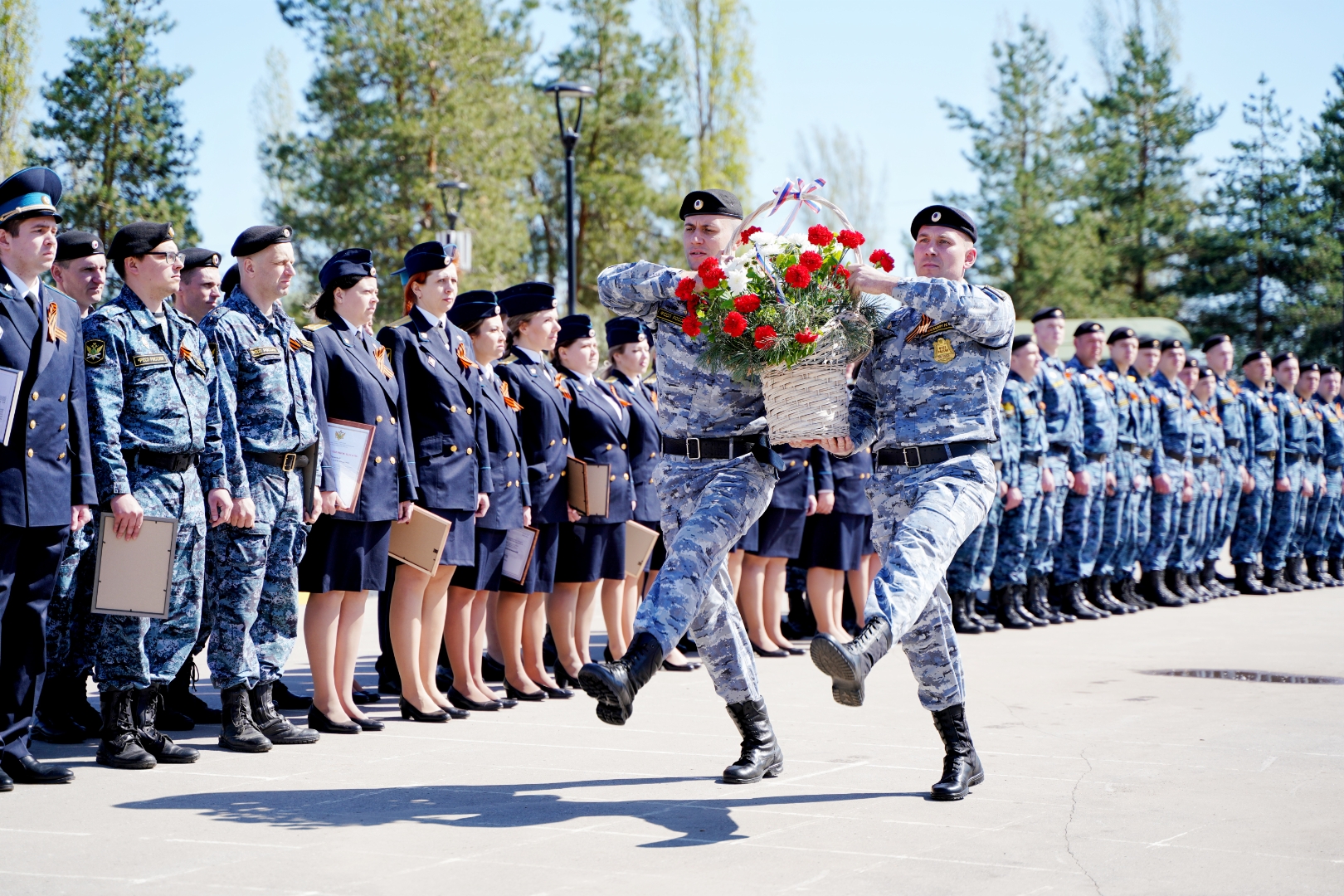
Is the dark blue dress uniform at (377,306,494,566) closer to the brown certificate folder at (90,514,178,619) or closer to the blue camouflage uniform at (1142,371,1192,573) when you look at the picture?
the brown certificate folder at (90,514,178,619)

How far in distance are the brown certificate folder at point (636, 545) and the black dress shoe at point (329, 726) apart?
2.40 metres

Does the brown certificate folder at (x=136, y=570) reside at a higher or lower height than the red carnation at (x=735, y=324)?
lower

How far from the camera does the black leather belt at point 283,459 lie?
20.2 feet

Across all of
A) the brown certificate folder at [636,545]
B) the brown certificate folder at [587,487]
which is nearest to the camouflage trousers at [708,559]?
the brown certificate folder at [587,487]

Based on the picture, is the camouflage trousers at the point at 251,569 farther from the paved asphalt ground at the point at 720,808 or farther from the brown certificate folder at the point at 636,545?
the brown certificate folder at the point at 636,545

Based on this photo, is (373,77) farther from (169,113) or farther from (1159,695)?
(1159,695)

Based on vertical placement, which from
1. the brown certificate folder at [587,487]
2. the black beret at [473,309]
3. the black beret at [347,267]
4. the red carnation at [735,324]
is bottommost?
the brown certificate folder at [587,487]

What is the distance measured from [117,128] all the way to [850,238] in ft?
82.8

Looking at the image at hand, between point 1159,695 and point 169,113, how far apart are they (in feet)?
81.0

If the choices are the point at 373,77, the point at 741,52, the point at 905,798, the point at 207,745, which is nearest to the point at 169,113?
the point at 373,77

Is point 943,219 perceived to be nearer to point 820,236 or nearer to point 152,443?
point 820,236

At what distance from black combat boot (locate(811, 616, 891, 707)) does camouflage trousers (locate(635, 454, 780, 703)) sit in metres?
0.64

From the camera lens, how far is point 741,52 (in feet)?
134

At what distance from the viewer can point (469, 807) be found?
16.5 ft
